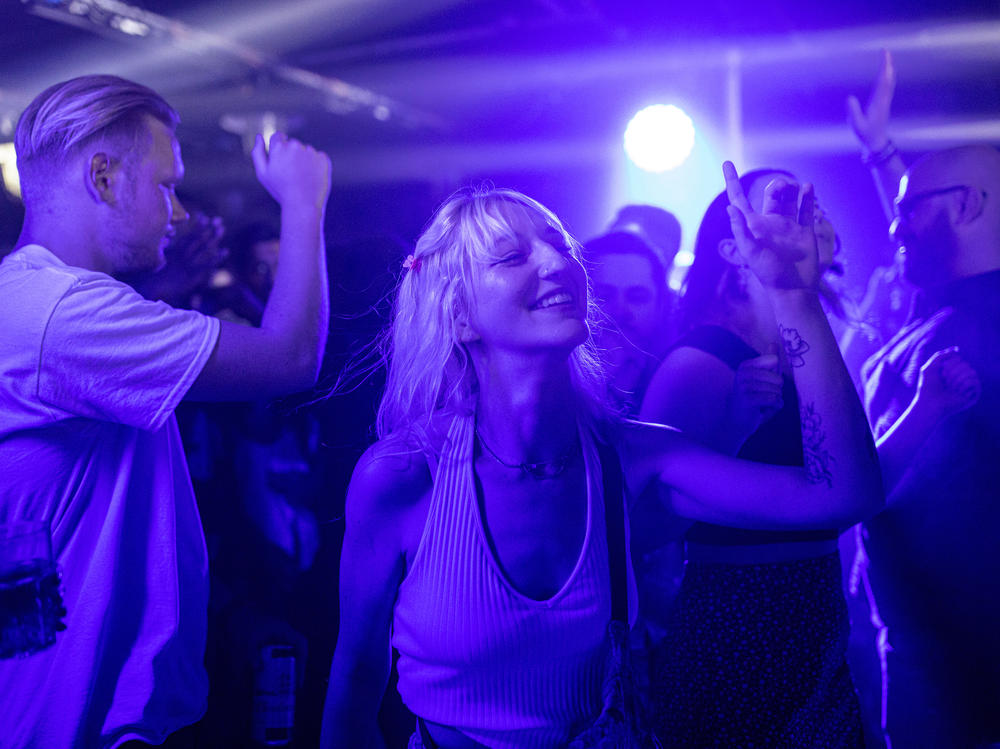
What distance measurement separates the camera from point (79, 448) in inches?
51.1

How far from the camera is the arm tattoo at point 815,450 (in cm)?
135

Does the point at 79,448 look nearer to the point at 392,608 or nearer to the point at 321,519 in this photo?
the point at 392,608

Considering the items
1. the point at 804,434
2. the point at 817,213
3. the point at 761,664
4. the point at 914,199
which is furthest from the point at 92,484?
the point at 914,199

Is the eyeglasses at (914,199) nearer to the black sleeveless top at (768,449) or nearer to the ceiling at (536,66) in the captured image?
the black sleeveless top at (768,449)

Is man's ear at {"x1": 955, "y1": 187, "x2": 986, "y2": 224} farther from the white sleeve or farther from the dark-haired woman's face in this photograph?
the white sleeve

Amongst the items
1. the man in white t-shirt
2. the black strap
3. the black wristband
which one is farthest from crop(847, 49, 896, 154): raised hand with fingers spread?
the man in white t-shirt

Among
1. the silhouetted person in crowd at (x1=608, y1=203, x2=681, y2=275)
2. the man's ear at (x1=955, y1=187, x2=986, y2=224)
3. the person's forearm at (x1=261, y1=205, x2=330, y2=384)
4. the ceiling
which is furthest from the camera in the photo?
the ceiling

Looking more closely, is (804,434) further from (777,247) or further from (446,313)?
(446,313)

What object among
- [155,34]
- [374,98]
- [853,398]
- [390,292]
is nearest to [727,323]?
[853,398]

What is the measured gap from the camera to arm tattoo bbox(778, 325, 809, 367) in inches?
54.0

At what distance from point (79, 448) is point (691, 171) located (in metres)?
5.17

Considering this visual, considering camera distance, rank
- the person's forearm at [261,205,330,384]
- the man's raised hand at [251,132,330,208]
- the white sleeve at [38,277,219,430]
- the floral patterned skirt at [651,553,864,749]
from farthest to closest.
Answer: the floral patterned skirt at [651,553,864,749] < the man's raised hand at [251,132,330,208] < the person's forearm at [261,205,330,384] < the white sleeve at [38,277,219,430]

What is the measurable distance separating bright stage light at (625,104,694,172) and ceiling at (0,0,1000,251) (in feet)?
1.81

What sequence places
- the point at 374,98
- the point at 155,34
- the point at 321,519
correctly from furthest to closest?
the point at 374,98 < the point at 155,34 < the point at 321,519
